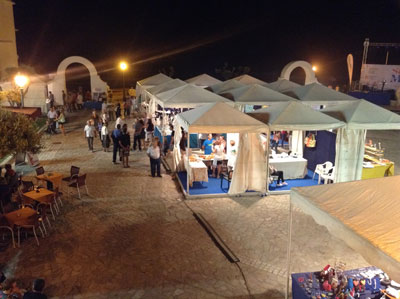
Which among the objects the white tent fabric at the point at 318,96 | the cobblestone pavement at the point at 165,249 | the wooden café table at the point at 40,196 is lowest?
the cobblestone pavement at the point at 165,249

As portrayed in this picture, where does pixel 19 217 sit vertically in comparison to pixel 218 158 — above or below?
below

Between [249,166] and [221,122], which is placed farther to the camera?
[249,166]

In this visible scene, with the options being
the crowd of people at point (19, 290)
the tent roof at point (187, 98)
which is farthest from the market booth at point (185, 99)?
the crowd of people at point (19, 290)

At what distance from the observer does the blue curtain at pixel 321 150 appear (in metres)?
11.3

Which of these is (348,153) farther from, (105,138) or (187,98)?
(105,138)

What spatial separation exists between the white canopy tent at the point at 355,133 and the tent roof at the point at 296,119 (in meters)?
0.38

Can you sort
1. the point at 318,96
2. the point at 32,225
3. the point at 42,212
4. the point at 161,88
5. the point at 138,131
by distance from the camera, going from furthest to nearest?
the point at 161,88
the point at 318,96
the point at 138,131
the point at 42,212
the point at 32,225

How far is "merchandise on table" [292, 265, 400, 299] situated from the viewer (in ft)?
15.7

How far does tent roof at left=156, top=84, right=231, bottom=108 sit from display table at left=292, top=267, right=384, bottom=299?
8.98m

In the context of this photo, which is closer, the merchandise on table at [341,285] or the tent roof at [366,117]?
the merchandise on table at [341,285]

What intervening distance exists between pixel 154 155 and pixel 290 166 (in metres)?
4.20

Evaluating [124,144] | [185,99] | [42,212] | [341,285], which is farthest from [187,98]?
[341,285]

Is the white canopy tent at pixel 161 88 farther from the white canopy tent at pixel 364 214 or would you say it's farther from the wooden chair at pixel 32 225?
the white canopy tent at pixel 364 214

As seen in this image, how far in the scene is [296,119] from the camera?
32.0 ft
